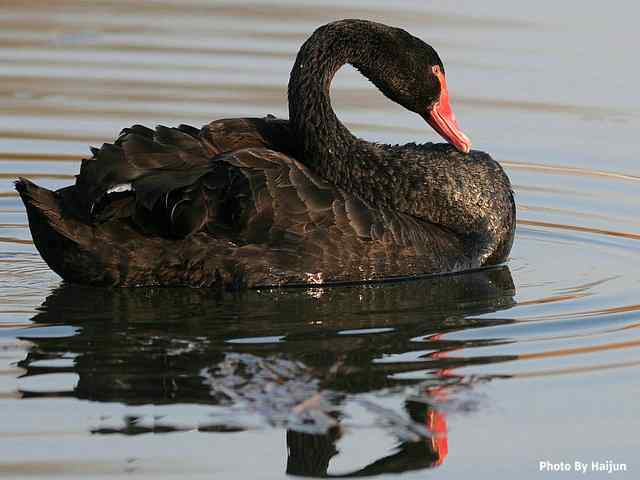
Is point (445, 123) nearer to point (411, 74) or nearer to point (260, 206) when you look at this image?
point (411, 74)

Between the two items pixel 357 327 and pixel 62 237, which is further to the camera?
pixel 62 237

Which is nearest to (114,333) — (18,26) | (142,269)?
(142,269)

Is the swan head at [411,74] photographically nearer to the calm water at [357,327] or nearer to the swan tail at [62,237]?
the calm water at [357,327]

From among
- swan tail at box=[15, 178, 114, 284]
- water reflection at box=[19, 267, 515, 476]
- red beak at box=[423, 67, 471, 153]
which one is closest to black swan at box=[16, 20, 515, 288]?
swan tail at box=[15, 178, 114, 284]

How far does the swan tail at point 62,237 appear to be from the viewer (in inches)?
347

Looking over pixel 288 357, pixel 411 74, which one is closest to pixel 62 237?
pixel 288 357

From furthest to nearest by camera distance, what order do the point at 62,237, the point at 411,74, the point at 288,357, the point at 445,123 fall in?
the point at 445,123
the point at 411,74
the point at 62,237
the point at 288,357

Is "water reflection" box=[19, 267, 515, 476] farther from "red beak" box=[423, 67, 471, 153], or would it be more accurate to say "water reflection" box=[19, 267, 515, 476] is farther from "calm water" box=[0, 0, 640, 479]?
"red beak" box=[423, 67, 471, 153]

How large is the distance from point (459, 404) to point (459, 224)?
308 cm

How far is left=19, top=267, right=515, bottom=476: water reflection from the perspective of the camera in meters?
Result: 6.51

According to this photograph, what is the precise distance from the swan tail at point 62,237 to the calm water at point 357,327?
156 millimetres

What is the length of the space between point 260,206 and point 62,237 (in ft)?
3.85

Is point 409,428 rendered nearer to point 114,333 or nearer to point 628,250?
point 114,333

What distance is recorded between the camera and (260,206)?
8.85 m
